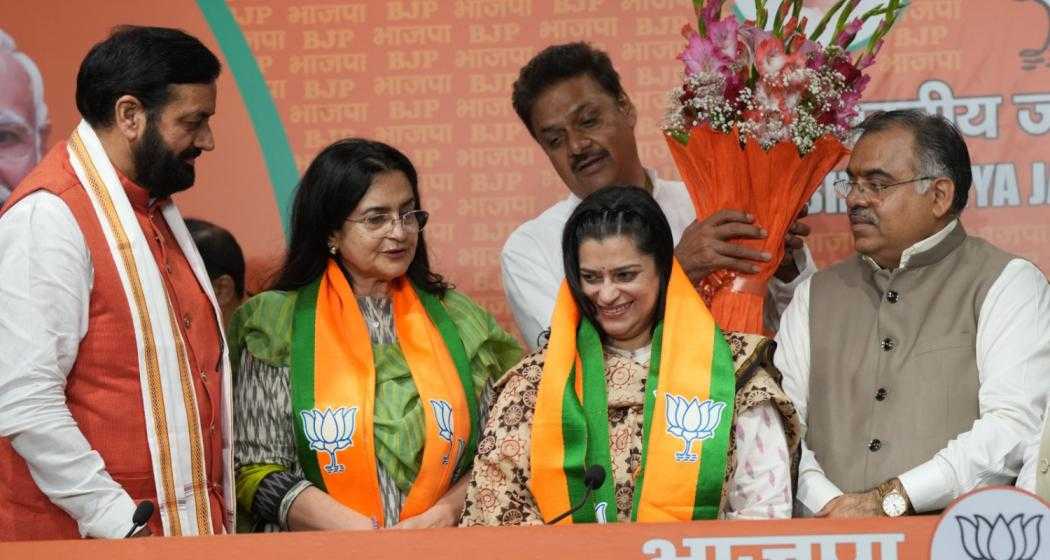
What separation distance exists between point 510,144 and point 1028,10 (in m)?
1.40

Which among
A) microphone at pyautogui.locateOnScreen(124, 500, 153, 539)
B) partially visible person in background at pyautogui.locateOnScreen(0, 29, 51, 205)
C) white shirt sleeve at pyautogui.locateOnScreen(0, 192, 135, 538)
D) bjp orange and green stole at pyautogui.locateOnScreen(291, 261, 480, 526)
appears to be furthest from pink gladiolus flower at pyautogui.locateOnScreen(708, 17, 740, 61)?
partially visible person in background at pyautogui.locateOnScreen(0, 29, 51, 205)

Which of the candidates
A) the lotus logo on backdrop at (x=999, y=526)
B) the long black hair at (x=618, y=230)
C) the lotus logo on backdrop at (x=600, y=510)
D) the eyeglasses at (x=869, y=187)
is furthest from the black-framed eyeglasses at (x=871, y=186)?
the lotus logo on backdrop at (x=999, y=526)

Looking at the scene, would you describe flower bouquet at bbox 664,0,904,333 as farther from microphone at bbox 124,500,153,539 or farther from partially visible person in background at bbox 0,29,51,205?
partially visible person in background at bbox 0,29,51,205

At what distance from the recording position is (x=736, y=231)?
3.53 m

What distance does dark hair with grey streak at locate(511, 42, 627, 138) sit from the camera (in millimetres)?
4160

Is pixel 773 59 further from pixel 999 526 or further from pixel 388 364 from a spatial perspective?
pixel 999 526

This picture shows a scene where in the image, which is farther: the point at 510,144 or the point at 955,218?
the point at 510,144

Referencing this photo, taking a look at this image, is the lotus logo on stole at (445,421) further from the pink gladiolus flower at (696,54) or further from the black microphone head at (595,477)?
the pink gladiolus flower at (696,54)

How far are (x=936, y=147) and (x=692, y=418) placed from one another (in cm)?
85

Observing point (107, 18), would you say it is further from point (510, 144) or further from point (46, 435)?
point (46, 435)

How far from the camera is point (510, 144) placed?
4.44m

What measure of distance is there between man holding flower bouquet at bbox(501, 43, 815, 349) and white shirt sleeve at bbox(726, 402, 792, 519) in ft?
2.32

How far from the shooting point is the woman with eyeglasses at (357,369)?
3.36 m

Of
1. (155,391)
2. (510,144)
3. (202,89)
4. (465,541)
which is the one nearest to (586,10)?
(510,144)
